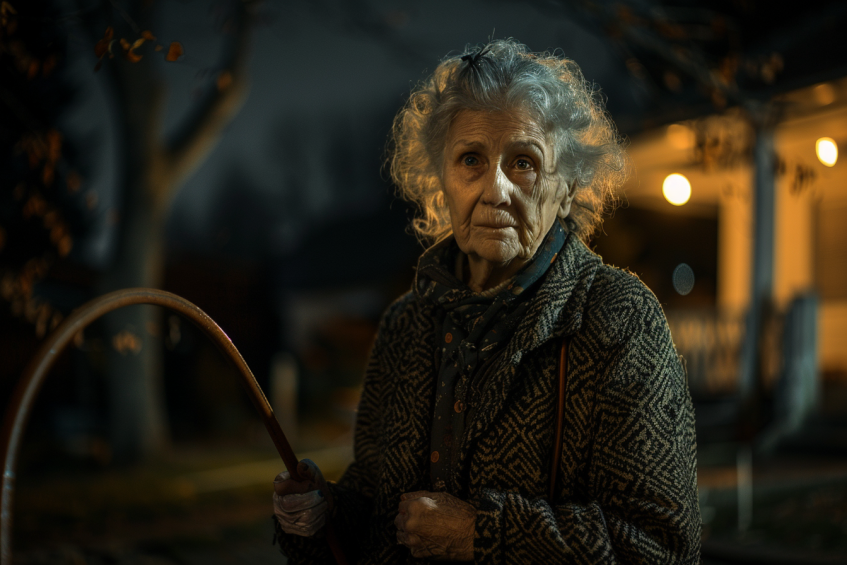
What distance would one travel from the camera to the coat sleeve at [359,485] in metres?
2.09

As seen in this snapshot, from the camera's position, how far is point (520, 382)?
184cm

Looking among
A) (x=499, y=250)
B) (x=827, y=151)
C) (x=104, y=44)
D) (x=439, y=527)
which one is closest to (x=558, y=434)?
(x=439, y=527)

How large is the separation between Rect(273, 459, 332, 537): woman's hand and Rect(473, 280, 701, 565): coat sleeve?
19.6 inches

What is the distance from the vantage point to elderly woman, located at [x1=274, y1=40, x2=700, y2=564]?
1659 mm

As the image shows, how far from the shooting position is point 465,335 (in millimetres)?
1999

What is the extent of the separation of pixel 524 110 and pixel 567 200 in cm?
31

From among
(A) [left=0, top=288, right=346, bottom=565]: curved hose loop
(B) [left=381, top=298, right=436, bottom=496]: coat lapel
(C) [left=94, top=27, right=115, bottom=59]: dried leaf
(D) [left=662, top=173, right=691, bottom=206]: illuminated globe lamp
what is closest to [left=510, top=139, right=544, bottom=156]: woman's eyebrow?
(B) [left=381, top=298, right=436, bottom=496]: coat lapel

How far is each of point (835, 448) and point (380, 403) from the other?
295 inches

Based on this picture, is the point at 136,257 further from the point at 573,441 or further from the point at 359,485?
the point at 573,441

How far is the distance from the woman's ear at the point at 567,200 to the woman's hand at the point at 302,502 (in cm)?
100

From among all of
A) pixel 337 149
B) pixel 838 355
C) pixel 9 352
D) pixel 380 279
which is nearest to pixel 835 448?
pixel 838 355

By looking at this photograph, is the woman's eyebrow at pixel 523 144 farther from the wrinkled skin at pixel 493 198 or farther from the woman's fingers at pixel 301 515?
the woman's fingers at pixel 301 515

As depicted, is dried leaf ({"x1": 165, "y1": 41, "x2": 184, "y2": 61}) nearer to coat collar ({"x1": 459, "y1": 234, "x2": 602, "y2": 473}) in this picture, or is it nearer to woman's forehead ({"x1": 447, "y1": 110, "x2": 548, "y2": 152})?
woman's forehead ({"x1": 447, "y1": 110, "x2": 548, "y2": 152})

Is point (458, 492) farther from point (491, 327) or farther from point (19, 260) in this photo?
point (19, 260)
